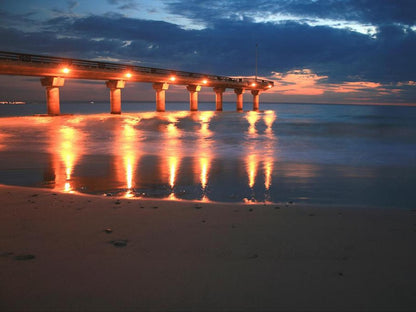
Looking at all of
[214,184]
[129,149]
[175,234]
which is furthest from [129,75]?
[175,234]

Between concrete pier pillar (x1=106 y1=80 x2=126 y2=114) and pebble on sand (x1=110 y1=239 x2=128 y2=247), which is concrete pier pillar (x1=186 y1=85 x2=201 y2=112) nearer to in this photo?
concrete pier pillar (x1=106 y1=80 x2=126 y2=114)

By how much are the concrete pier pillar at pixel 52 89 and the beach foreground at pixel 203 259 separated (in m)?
40.5

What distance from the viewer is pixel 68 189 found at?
7.66 meters

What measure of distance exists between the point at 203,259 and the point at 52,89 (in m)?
44.3

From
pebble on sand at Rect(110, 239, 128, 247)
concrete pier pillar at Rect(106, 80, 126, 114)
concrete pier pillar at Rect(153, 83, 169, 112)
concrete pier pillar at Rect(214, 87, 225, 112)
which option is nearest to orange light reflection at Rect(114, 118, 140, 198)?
pebble on sand at Rect(110, 239, 128, 247)

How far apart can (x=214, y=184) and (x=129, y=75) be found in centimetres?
4529

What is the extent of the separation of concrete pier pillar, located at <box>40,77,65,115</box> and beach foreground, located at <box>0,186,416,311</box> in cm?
4047

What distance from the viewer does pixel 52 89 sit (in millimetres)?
42438

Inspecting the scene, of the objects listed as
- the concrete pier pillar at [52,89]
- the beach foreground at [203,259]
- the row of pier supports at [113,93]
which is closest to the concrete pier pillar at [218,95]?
the row of pier supports at [113,93]

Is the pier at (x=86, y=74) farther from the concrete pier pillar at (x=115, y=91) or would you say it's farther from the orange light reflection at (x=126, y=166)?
the orange light reflection at (x=126, y=166)

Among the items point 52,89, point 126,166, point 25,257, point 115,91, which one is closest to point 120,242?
point 25,257

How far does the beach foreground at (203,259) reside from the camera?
2.99 m

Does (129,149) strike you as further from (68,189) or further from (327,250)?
(327,250)

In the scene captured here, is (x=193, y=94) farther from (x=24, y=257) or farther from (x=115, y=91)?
(x=24, y=257)
